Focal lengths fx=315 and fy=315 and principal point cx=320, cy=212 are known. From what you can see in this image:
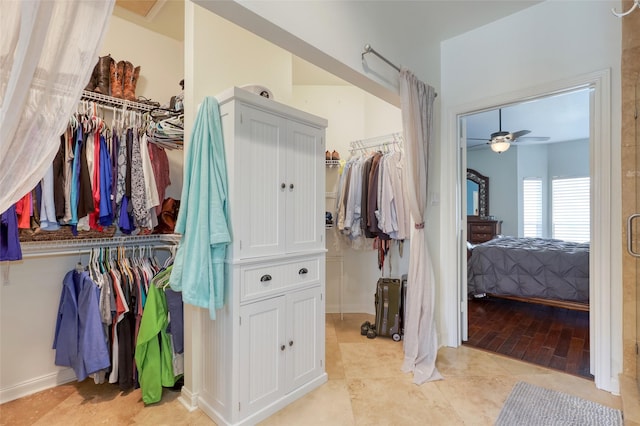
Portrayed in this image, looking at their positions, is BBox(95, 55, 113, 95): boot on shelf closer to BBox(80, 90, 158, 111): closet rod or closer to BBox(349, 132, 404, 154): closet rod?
BBox(80, 90, 158, 111): closet rod

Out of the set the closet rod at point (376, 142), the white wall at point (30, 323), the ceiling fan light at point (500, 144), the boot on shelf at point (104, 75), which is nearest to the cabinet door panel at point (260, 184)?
the boot on shelf at point (104, 75)

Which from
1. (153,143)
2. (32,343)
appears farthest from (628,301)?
(32,343)

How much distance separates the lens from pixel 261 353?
183 centimetres

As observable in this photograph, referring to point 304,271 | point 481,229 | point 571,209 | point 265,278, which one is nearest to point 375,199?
point 304,271

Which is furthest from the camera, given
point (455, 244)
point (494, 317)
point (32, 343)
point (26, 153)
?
point (494, 317)

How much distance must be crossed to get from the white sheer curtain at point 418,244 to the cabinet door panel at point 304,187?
730 millimetres

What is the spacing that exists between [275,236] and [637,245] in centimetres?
217

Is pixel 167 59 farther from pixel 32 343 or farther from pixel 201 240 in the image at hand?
pixel 32 343

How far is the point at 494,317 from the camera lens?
362 cm

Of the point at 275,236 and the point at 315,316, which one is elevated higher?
the point at 275,236

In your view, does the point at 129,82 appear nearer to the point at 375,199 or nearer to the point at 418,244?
the point at 375,199

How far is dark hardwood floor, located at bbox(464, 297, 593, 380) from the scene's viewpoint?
8.51 feet

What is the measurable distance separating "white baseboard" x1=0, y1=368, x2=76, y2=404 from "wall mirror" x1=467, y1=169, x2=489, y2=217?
279 inches

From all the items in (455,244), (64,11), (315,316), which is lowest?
(315,316)
